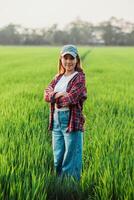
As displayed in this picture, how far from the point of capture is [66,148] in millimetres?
3043

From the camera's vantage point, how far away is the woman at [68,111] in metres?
2.97

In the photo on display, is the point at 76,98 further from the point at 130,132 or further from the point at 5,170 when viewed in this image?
the point at 130,132

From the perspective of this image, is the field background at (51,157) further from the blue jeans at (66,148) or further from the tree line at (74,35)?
the tree line at (74,35)

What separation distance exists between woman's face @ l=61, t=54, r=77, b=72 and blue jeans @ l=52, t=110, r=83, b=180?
0.92 feet

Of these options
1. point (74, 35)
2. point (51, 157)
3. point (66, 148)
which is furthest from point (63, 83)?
point (74, 35)

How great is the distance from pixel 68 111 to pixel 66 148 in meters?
0.25

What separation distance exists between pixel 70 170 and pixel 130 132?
945 mm

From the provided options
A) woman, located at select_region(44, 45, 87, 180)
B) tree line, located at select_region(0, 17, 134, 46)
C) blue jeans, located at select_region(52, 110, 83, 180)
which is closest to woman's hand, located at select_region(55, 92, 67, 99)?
woman, located at select_region(44, 45, 87, 180)

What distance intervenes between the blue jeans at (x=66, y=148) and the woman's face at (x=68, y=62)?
0.28 meters

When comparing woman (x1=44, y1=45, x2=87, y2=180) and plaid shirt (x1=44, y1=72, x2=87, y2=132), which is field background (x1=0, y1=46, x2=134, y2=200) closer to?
woman (x1=44, y1=45, x2=87, y2=180)

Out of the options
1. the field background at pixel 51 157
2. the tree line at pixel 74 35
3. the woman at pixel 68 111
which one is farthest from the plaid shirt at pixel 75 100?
the tree line at pixel 74 35

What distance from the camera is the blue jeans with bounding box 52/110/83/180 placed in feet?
9.87

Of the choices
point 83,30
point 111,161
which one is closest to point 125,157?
point 111,161

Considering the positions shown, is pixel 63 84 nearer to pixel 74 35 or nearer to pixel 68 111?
pixel 68 111
